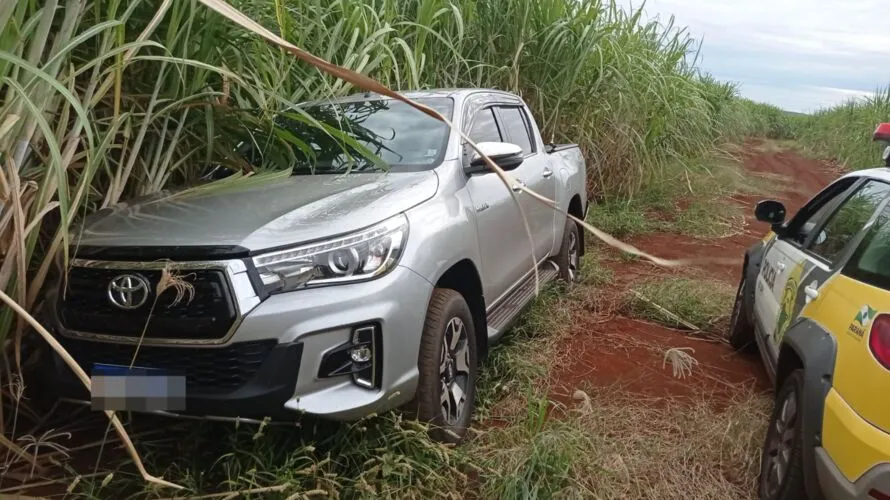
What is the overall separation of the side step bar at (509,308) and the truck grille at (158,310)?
136cm

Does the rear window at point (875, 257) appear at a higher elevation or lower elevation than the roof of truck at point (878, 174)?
lower

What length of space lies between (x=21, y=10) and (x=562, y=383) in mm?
2782

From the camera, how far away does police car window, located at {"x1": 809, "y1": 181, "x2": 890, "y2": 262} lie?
2541mm

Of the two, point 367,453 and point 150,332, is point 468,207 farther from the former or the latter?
point 150,332

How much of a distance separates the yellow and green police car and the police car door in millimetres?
11

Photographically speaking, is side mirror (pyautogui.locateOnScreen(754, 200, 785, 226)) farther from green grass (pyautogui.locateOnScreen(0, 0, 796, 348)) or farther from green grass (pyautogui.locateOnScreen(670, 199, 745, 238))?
green grass (pyautogui.locateOnScreen(670, 199, 745, 238))

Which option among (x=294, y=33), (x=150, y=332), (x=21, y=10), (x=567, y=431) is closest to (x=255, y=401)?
(x=150, y=332)

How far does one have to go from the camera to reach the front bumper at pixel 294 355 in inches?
83.1

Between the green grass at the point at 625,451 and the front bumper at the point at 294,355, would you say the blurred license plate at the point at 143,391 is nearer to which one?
the front bumper at the point at 294,355

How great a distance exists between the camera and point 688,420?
303 cm

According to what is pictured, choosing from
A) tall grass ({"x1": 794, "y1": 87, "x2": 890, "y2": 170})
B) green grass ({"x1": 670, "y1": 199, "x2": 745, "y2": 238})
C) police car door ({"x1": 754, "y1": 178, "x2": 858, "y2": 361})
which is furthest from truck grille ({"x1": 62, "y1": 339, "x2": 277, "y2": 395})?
tall grass ({"x1": 794, "y1": 87, "x2": 890, "y2": 170})

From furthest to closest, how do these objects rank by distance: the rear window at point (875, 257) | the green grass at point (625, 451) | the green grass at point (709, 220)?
1. the green grass at point (709, 220)
2. the green grass at point (625, 451)
3. the rear window at point (875, 257)

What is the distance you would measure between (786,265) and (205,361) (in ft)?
8.44

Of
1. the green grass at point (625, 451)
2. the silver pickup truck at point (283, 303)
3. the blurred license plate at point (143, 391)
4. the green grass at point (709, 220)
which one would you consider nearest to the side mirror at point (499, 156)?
the silver pickup truck at point (283, 303)
